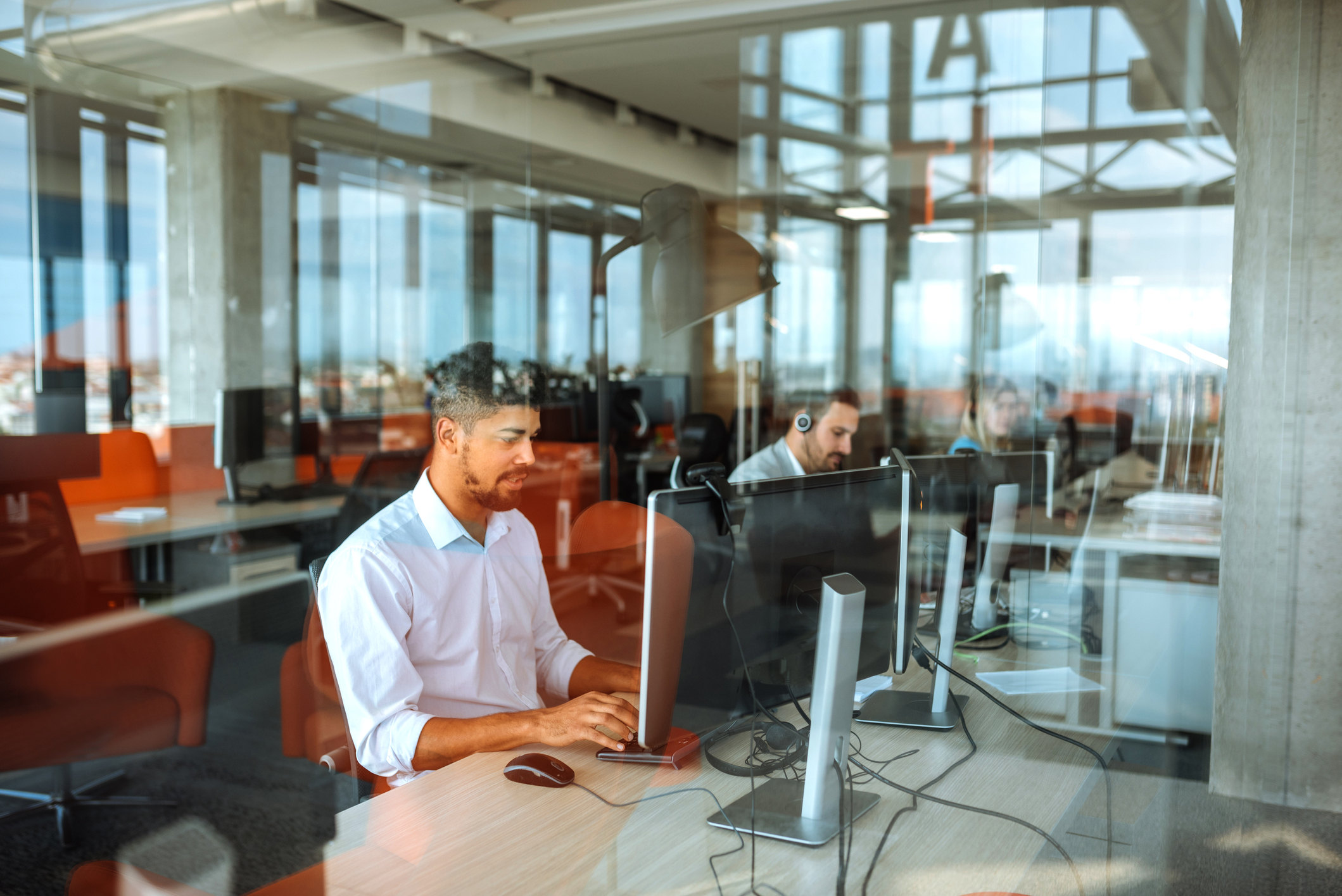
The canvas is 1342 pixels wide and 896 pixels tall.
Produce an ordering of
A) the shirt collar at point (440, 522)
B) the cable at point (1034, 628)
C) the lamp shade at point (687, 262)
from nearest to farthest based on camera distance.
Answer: the shirt collar at point (440, 522)
the cable at point (1034, 628)
the lamp shade at point (687, 262)

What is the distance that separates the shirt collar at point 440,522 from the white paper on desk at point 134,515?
2468mm

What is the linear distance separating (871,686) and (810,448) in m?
1.58

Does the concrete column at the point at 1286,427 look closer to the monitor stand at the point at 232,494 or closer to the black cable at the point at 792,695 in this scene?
the black cable at the point at 792,695

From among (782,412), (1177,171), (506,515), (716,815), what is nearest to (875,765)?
(716,815)

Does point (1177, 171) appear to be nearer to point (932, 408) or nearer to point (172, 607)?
point (932, 408)

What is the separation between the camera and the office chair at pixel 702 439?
15.5ft

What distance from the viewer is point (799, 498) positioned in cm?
137

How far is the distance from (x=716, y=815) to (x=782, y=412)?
444 centimetres

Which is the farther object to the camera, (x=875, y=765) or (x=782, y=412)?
(x=782, y=412)

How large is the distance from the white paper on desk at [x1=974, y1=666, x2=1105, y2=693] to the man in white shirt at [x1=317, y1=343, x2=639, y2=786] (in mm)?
740

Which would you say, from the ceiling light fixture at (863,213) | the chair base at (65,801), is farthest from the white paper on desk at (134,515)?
the ceiling light fixture at (863,213)

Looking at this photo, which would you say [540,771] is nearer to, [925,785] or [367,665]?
[367,665]

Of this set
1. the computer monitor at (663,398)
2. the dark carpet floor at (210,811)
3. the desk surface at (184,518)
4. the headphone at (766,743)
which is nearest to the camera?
the headphone at (766,743)

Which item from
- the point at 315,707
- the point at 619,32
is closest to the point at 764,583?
the point at 315,707
